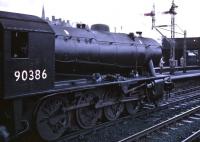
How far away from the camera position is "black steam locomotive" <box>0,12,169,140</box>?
724 cm

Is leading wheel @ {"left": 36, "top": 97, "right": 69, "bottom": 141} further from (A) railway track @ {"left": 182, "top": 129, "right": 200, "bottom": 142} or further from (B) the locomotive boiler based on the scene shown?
(A) railway track @ {"left": 182, "top": 129, "right": 200, "bottom": 142}

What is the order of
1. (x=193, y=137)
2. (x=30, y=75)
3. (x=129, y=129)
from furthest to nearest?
(x=129, y=129) < (x=193, y=137) < (x=30, y=75)

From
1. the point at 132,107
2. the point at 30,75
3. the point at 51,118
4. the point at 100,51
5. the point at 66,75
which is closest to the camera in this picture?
the point at 30,75

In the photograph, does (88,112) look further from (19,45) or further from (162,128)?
(19,45)

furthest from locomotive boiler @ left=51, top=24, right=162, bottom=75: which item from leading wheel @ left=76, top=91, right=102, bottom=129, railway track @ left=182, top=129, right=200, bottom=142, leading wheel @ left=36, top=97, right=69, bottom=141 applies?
railway track @ left=182, top=129, right=200, bottom=142

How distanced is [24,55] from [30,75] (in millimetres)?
486

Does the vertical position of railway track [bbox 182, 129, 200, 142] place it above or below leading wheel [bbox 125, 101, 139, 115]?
below

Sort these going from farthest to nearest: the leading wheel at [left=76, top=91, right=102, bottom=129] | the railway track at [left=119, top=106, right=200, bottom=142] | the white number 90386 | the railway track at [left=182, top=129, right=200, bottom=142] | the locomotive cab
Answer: the leading wheel at [left=76, top=91, right=102, bottom=129] → the railway track at [left=119, top=106, right=200, bottom=142] → the railway track at [left=182, top=129, right=200, bottom=142] → the white number 90386 → the locomotive cab

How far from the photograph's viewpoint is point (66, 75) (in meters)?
9.37

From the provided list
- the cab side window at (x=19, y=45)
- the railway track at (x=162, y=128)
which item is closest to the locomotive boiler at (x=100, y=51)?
the cab side window at (x=19, y=45)

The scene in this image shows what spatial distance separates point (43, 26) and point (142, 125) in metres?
4.63

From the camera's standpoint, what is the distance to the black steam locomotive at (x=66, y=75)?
7242mm

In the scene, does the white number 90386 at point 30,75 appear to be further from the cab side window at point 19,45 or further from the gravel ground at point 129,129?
the gravel ground at point 129,129

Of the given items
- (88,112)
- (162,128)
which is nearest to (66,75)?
(88,112)
